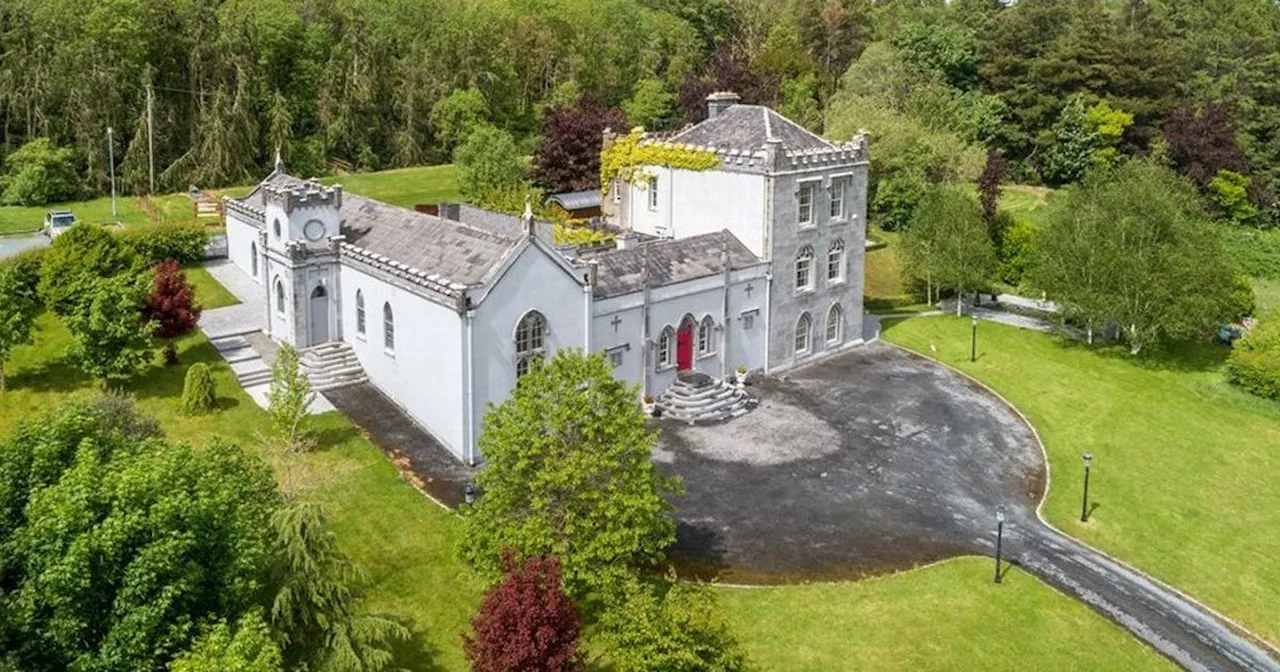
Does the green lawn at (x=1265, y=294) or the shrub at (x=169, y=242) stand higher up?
the shrub at (x=169, y=242)

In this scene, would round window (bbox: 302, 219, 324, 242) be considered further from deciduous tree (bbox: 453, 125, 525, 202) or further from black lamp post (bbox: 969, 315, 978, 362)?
black lamp post (bbox: 969, 315, 978, 362)

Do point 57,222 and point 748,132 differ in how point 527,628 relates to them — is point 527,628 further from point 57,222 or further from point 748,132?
point 57,222

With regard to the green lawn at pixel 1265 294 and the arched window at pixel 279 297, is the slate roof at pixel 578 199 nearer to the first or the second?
the arched window at pixel 279 297

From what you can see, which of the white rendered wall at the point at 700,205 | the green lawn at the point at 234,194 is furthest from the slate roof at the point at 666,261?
Answer: the green lawn at the point at 234,194

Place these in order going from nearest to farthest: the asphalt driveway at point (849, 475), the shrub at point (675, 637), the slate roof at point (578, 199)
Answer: the shrub at point (675, 637), the asphalt driveway at point (849, 475), the slate roof at point (578, 199)

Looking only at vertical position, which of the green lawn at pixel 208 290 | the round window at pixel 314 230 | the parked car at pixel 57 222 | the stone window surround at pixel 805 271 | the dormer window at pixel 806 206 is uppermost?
the dormer window at pixel 806 206

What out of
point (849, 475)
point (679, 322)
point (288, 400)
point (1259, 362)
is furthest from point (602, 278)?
point (1259, 362)

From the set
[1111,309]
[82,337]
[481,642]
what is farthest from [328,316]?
[1111,309]
